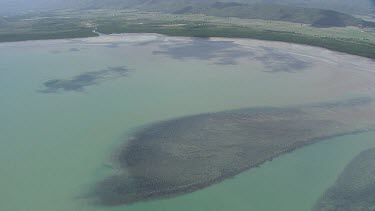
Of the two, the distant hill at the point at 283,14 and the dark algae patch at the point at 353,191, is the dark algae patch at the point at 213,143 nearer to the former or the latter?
the dark algae patch at the point at 353,191

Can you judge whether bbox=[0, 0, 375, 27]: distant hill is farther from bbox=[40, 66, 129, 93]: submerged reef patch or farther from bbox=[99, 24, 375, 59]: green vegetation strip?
bbox=[40, 66, 129, 93]: submerged reef patch

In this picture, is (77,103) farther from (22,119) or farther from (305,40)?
(305,40)

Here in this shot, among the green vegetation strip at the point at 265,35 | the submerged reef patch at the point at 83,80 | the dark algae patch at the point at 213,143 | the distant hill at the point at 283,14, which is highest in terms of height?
the distant hill at the point at 283,14

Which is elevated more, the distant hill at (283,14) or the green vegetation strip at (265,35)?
the distant hill at (283,14)

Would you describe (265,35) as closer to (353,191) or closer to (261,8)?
(261,8)

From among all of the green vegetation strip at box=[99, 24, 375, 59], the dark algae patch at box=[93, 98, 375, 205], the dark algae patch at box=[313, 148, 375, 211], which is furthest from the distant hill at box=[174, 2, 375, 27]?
the dark algae patch at box=[313, 148, 375, 211]

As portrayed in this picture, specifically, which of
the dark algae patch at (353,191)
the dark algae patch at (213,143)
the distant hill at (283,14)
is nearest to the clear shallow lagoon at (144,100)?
the dark algae patch at (353,191)

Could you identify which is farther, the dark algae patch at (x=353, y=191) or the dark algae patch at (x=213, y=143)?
the dark algae patch at (x=213, y=143)
